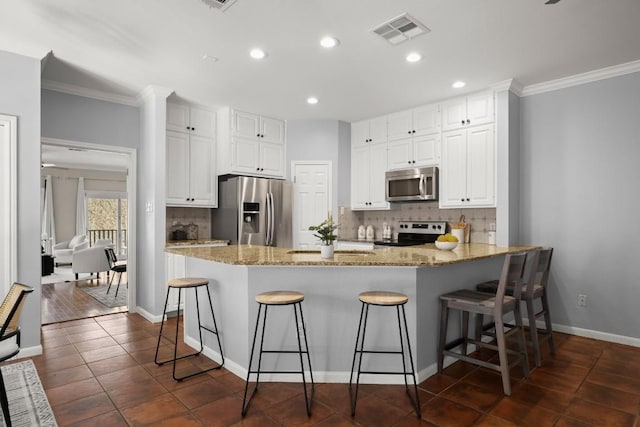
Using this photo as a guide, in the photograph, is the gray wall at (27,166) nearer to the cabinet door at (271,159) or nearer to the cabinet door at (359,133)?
the cabinet door at (271,159)

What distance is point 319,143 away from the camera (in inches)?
219

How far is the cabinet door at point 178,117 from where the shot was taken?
4.69 m

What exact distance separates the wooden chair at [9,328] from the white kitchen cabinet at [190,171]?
250 centimetres

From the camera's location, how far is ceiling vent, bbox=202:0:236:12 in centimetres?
252

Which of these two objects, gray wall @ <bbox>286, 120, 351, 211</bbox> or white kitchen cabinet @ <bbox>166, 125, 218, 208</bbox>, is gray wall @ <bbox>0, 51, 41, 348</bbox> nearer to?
white kitchen cabinet @ <bbox>166, 125, 218, 208</bbox>

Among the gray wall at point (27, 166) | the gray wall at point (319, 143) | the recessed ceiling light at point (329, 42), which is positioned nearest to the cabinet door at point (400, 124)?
the gray wall at point (319, 143)

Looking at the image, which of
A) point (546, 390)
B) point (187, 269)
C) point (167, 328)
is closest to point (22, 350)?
point (167, 328)

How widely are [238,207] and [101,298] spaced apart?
2.63m

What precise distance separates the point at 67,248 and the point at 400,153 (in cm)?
836

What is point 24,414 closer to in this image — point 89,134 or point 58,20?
point 58,20

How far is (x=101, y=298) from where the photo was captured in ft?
18.2

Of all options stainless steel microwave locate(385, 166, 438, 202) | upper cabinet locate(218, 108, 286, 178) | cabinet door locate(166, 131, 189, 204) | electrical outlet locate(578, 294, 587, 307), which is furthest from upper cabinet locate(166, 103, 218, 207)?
electrical outlet locate(578, 294, 587, 307)

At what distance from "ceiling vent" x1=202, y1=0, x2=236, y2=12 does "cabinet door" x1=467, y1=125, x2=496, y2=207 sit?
304 centimetres

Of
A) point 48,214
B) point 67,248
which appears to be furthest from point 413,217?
point 48,214
